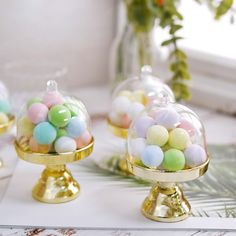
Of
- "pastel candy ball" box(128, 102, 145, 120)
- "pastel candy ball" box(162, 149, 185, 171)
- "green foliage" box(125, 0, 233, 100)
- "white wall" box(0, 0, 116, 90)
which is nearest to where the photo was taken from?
"pastel candy ball" box(162, 149, 185, 171)

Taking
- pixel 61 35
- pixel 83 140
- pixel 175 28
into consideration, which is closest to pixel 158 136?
pixel 83 140

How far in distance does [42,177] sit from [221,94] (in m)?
0.59

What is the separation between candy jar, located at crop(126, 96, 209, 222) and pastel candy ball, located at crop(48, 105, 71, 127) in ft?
0.34

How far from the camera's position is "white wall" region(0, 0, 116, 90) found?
57.0 inches

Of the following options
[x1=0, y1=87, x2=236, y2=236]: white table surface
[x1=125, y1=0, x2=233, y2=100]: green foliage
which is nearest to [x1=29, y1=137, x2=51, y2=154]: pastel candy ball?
[x1=0, y1=87, x2=236, y2=236]: white table surface

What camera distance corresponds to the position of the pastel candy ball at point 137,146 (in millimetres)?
941

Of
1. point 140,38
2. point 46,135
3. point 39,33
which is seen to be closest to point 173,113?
point 46,135

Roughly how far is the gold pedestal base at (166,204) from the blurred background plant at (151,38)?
33 centimetres

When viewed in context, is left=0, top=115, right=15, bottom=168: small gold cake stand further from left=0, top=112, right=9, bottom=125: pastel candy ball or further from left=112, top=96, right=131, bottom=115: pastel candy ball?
left=112, top=96, right=131, bottom=115: pastel candy ball

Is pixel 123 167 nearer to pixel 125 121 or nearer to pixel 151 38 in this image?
pixel 125 121

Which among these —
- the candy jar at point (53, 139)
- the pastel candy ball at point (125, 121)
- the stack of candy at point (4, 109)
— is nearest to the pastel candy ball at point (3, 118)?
the stack of candy at point (4, 109)

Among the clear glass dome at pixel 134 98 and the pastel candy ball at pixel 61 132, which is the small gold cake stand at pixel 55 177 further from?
the clear glass dome at pixel 134 98

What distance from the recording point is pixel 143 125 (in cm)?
95

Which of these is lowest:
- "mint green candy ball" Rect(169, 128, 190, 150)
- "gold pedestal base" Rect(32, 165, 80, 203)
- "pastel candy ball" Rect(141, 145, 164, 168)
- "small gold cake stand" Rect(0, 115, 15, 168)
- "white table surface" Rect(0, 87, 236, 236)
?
"white table surface" Rect(0, 87, 236, 236)
